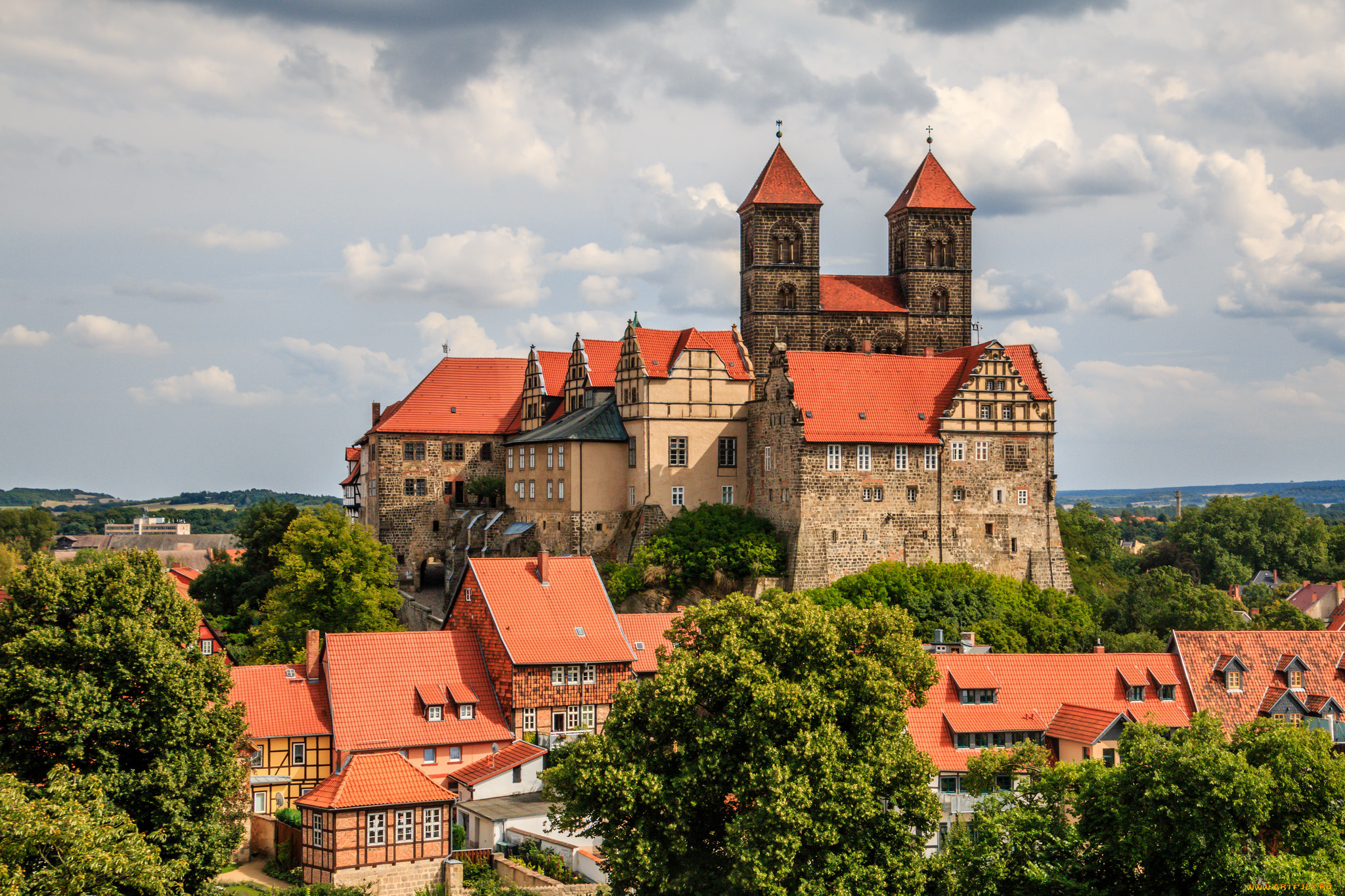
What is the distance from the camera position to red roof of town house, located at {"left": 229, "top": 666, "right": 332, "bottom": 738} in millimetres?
43875

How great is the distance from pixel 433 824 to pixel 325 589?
21.5 metres

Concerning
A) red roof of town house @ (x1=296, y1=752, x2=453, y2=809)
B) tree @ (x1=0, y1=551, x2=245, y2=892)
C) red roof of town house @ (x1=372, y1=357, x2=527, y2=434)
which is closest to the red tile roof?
red roof of town house @ (x1=372, y1=357, x2=527, y2=434)

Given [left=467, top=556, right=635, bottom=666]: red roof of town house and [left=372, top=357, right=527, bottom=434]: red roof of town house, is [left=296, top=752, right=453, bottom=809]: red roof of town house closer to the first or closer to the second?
[left=467, top=556, right=635, bottom=666]: red roof of town house

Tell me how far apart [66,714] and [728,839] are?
14489mm

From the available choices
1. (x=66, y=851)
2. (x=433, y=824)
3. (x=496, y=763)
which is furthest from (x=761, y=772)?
(x=496, y=763)

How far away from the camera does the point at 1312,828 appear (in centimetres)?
3166

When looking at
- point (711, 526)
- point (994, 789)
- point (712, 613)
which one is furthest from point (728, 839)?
point (711, 526)

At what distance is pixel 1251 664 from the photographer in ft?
170

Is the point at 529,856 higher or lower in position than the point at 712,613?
lower

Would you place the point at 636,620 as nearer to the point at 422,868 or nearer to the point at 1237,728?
the point at 422,868

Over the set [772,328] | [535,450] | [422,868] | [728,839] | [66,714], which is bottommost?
[422,868]

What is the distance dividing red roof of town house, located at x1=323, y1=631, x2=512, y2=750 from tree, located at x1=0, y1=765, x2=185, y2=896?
15513 mm

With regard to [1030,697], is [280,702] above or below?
above

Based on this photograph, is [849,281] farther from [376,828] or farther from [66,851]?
[66,851]
